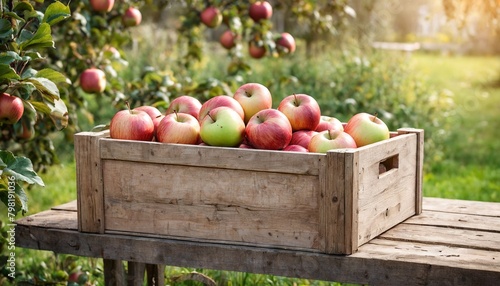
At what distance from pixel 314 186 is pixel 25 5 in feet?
3.50

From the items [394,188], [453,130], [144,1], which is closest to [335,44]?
[453,130]

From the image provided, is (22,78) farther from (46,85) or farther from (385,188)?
(385,188)

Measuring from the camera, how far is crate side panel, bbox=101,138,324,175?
2170 millimetres

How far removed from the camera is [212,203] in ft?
7.55

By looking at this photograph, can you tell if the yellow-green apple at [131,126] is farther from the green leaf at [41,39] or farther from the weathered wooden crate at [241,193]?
the green leaf at [41,39]

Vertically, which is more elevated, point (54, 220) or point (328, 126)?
point (328, 126)

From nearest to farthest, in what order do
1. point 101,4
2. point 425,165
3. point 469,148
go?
1. point 101,4
2. point 425,165
3. point 469,148

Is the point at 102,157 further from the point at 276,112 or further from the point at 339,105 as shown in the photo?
the point at 339,105

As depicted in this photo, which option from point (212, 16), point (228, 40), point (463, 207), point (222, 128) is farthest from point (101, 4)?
point (463, 207)

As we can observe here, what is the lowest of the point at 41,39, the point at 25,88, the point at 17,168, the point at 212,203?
the point at 212,203

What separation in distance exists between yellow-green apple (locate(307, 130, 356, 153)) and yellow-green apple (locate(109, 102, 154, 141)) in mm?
510

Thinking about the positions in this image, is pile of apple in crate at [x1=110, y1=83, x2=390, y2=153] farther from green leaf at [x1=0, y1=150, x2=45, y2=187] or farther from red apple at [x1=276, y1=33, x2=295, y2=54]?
red apple at [x1=276, y1=33, x2=295, y2=54]

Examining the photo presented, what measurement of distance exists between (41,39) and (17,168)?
15.6 inches

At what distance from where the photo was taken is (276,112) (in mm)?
2340
